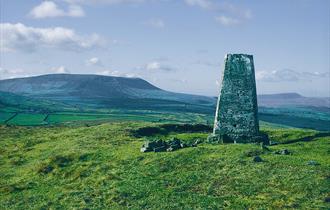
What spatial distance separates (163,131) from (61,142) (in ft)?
38.5

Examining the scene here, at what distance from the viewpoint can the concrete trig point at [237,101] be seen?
121 ft

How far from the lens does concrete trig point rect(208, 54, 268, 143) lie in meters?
36.9

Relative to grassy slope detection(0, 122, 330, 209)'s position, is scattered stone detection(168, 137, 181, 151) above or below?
above

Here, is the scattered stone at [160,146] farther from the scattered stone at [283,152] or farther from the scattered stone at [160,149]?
the scattered stone at [283,152]

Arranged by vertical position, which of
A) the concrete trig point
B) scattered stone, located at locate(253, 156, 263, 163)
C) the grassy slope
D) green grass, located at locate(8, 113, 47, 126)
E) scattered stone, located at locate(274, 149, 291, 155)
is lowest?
green grass, located at locate(8, 113, 47, 126)

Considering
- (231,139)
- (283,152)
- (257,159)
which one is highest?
(231,139)

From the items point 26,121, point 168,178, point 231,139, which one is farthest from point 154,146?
point 26,121

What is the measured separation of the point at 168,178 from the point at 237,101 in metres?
11.2

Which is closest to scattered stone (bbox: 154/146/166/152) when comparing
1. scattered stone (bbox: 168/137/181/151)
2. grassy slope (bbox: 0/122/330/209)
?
scattered stone (bbox: 168/137/181/151)

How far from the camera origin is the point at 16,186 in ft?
103

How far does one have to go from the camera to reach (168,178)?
95.8 feet

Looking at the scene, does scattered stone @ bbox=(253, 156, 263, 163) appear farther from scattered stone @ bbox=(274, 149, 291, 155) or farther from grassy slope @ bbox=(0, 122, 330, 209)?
scattered stone @ bbox=(274, 149, 291, 155)

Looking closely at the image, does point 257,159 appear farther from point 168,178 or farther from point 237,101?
point 237,101

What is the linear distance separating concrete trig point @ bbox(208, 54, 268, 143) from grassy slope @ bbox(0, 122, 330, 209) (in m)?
2.64
